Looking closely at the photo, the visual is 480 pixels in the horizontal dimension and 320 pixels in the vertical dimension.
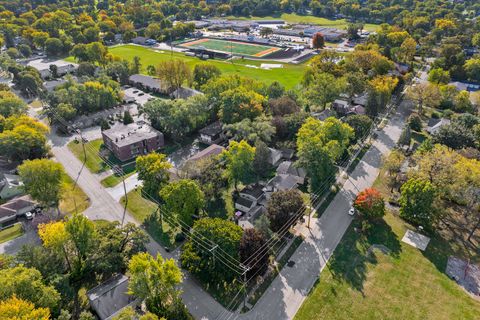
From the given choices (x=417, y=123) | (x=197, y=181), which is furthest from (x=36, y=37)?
(x=417, y=123)

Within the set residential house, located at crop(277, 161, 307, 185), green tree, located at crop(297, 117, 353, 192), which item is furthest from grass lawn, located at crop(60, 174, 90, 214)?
green tree, located at crop(297, 117, 353, 192)

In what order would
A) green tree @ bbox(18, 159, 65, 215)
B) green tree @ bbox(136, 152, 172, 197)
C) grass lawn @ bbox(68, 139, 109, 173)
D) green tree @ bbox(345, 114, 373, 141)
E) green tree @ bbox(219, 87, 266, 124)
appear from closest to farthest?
green tree @ bbox(18, 159, 65, 215)
green tree @ bbox(136, 152, 172, 197)
grass lawn @ bbox(68, 139, 109, 173)
green tree @ bbox(345, 114, 373, 141)
green tree @ bbox(219, 87, 266, 124)

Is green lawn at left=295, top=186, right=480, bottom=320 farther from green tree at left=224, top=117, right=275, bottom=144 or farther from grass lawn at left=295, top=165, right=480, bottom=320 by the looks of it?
green tree at left=224, top=117, right=275, bottom=144

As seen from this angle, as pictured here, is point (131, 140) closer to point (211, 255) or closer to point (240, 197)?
→ point (240, 197)

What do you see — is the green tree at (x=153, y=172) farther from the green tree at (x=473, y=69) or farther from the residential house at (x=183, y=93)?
the green tree at (x=473, y=69)

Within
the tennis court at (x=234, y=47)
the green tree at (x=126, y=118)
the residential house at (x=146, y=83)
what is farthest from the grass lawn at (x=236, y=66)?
the green tree at (x=126, y=118)

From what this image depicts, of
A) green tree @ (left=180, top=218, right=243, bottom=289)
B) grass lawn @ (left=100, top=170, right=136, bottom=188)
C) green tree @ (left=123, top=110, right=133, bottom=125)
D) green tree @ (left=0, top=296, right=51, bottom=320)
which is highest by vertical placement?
green tree @ (left=0, top=296, right=51, bottom=320)

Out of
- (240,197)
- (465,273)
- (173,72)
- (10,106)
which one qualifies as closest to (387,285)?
(465,273)
